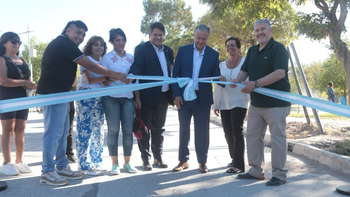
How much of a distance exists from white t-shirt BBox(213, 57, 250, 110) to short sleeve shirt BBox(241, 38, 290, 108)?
1.28 ft

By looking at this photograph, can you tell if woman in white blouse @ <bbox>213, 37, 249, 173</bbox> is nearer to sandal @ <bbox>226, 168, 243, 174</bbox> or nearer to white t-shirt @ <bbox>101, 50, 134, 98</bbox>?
sandal @ <bbox>226, 168, 243, 174</bbox>

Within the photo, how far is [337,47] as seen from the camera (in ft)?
23.7

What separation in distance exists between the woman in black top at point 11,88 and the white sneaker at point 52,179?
2.44 ft

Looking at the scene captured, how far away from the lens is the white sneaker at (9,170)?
434cm

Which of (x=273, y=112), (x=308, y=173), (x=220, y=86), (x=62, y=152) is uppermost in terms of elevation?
(x=220, y=86)

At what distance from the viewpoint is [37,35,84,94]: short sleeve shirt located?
12.8ft

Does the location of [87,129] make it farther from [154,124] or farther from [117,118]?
[154,124]

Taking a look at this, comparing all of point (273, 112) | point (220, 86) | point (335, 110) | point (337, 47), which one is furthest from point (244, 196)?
point (337, 47)

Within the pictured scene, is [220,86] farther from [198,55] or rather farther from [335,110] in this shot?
[335,110]

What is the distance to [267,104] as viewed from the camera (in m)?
4.04

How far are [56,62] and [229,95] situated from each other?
2505 mm

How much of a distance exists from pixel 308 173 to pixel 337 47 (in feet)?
13.1

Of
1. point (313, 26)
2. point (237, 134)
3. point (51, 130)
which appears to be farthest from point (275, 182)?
point (313, 26)

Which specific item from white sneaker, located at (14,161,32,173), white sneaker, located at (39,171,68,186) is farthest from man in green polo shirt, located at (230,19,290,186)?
white sneaker, located at (14,161,32,173)
